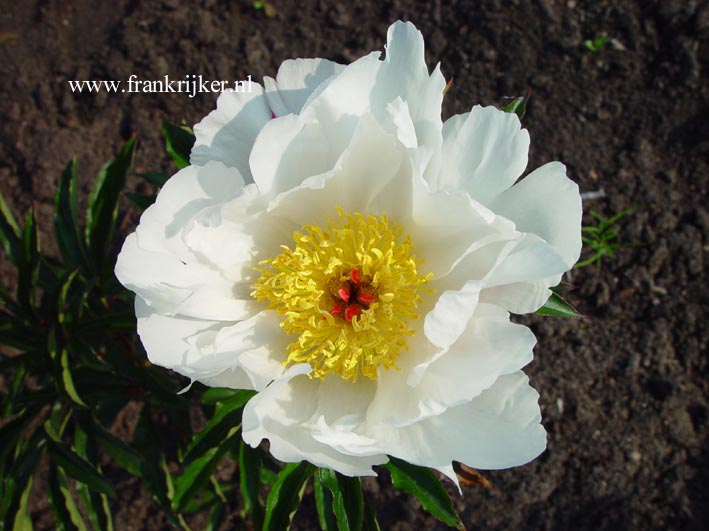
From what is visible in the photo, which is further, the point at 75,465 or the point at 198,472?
the point at 75,465

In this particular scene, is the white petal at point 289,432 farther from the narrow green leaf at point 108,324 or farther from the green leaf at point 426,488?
the narrow green leaf at point 108,324

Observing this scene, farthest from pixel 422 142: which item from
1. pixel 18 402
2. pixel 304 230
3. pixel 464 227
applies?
pixel 18 402

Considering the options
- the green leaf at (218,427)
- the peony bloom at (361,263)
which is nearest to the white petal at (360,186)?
the peony bloom at (361,263)

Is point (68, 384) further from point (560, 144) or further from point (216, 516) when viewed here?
point (560, 144)

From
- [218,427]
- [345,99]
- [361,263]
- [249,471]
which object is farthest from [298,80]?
[249,471]

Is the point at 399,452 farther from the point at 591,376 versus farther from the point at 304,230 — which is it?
the point at 591,376
